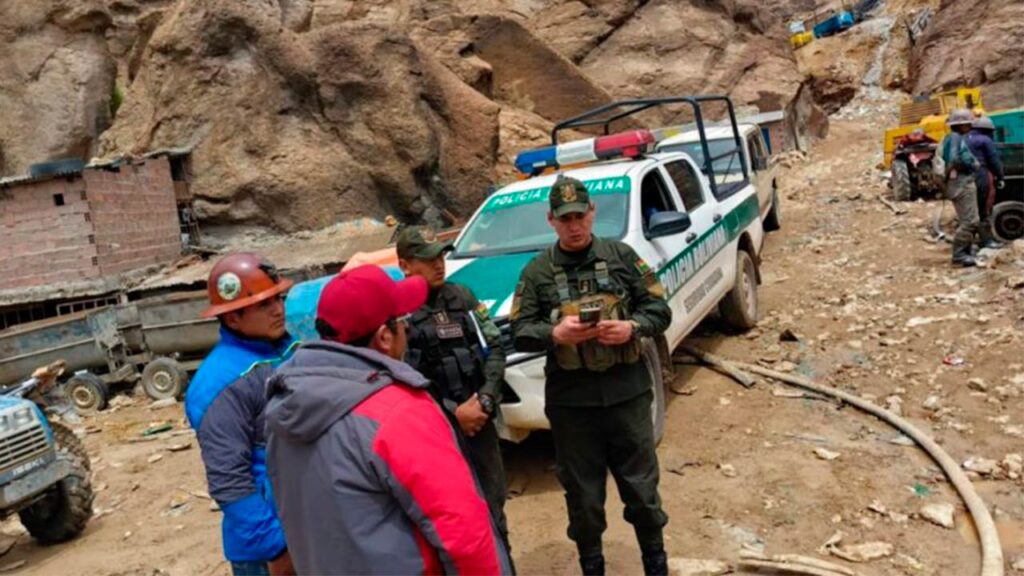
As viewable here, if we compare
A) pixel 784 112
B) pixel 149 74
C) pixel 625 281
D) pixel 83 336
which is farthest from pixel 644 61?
pixel 625 281

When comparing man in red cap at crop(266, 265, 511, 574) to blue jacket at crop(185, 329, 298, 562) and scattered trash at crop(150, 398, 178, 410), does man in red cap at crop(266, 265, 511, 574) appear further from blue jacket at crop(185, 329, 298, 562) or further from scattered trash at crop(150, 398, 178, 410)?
scattered trash at crop(150, 398, 178, 410)

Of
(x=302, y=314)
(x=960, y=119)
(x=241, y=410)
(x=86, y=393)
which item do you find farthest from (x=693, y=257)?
(x=86, y=393)

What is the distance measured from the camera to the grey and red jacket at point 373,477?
1.48 m

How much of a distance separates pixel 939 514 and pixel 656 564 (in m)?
1.65

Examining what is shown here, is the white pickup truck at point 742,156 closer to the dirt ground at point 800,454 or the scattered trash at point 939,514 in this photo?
the dirt ground at point 800,454

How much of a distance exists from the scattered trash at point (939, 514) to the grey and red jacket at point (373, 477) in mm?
2945

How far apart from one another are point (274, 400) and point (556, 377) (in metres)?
1.61

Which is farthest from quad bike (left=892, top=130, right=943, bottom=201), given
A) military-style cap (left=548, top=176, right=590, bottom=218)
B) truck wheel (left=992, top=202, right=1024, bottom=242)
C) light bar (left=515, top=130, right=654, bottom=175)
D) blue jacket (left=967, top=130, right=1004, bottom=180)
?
military-style cap (left=548, top=176, right=590, bottom=218)

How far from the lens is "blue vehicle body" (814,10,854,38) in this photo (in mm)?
37562

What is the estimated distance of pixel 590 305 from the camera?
117 inches

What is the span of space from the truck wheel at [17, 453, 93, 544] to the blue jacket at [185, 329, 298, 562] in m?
3.69

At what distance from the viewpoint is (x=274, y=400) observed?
1.61 metres

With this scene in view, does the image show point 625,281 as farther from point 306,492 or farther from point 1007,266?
point 1007,266

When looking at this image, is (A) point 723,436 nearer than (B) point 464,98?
Yes
